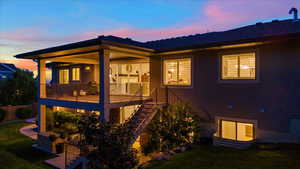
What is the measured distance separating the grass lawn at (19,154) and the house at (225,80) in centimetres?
147

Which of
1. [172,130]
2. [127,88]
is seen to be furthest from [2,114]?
[172,130]

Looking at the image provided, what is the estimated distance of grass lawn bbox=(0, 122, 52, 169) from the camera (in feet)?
29.3

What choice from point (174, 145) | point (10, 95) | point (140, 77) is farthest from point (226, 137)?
point (10, 95)

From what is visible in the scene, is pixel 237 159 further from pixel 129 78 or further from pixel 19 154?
pixel 19 154

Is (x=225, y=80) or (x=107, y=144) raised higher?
(x=225, y=80)

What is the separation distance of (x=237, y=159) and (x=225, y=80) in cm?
359

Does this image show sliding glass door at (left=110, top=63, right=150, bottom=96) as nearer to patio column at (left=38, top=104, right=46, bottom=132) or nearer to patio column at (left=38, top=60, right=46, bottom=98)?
patio column at (left=38, top=60, right=46, bottom=98)

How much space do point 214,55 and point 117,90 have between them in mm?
6954

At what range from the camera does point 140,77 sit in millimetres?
12719

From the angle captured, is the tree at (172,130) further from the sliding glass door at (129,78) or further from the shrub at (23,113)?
the shrub at (23,113)

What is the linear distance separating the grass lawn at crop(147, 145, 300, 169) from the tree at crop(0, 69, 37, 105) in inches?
817

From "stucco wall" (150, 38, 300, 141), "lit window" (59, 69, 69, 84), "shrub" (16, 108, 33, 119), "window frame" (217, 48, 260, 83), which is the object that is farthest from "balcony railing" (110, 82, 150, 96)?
"shrub" (16, 108, 33, 119)

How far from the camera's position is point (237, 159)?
672 centimetres

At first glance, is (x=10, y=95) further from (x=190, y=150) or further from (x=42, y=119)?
(x=190, y=150)
